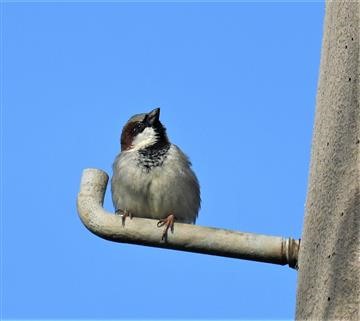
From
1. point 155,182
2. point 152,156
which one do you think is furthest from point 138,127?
point 155,182

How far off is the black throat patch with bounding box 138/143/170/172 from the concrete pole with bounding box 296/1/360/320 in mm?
2433

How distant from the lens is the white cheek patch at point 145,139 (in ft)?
18.5

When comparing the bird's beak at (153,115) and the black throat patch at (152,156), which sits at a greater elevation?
the bird's beak at (153,115)

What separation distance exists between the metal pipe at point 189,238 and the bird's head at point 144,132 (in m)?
2.21

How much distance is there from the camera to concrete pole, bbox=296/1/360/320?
243 cm

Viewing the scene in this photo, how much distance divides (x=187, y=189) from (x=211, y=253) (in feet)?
7.85

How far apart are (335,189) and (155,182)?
2.79 meters

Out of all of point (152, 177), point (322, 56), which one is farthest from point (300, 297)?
point (152, 177)

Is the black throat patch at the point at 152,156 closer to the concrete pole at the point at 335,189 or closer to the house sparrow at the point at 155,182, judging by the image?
the house sparrow at the point at 155,182

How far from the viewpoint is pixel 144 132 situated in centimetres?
585

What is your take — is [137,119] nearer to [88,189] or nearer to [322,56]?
[88,189]

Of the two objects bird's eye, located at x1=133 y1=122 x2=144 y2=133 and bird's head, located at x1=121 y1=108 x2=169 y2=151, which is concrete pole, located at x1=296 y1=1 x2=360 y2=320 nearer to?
bird's head, located at x1=121 y1=108 x2=169 y2=151

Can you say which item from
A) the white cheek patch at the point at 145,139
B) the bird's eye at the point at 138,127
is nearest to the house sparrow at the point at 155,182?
the white cheek patch at the point at 145,139

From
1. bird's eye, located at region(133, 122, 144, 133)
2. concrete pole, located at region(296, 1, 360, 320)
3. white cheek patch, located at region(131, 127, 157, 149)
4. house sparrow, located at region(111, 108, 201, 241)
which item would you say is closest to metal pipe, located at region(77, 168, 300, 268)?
concrete pole, located at region(296, 1, 360, 320)
